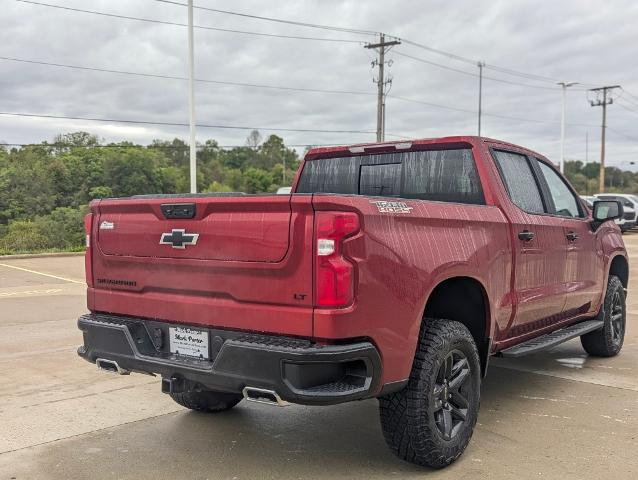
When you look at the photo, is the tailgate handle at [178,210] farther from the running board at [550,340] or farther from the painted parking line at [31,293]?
the painted parking line at [31,293]

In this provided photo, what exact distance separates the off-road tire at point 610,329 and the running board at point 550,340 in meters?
0.38

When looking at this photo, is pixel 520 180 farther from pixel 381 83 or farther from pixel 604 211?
pixel 381 83

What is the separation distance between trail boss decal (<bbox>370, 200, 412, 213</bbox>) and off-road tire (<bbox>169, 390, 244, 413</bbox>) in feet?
6.58

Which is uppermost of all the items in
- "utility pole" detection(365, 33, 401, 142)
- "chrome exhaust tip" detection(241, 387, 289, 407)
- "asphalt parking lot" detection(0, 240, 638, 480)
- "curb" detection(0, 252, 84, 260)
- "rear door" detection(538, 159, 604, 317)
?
"utility pole" detection(365, 33, 401, 142)

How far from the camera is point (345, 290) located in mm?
2988

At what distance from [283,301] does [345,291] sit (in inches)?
12.8

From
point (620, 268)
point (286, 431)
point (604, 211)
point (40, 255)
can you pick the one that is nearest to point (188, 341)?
point (286, 431)

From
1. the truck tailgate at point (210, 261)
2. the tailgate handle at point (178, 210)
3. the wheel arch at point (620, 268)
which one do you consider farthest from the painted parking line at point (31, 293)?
the wheel arch at point (620, 268)

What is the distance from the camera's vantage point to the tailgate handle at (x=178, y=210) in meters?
3.43

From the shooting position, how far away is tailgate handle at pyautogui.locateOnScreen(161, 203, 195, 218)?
3.43 m

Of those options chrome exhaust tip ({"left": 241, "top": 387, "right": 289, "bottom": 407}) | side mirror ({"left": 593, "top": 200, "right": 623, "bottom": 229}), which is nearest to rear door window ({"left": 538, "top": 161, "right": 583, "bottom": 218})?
side mirror ({"left": 593, "top": 200, "right": 623, "bottom": 229})

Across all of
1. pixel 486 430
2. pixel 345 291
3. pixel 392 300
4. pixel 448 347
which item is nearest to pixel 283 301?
pixel 345 291

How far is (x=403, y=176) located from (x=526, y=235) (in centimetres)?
98

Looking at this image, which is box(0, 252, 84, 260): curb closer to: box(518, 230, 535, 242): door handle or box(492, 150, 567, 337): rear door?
box(492, 150, 567, 337): rear door
